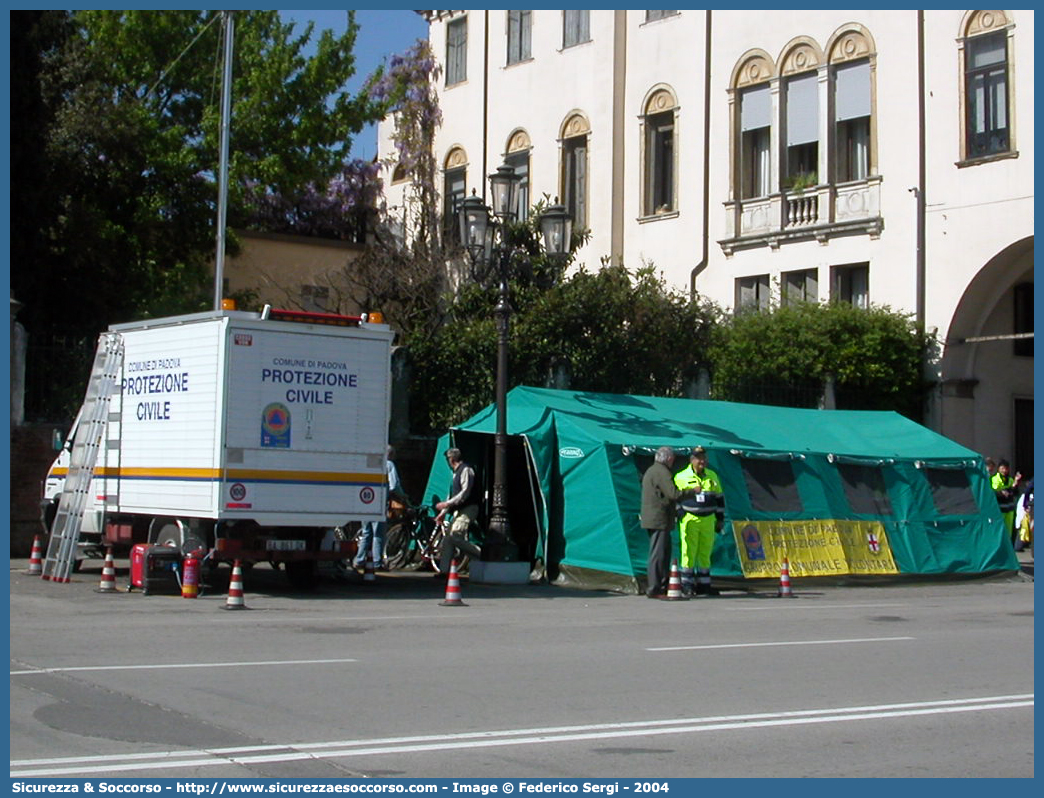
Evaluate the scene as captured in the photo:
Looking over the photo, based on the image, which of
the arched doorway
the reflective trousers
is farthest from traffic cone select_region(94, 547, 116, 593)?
the arched doorway

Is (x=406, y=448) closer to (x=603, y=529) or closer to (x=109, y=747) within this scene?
(x=603, y=529)

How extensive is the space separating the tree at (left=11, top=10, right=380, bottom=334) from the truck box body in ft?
31.3

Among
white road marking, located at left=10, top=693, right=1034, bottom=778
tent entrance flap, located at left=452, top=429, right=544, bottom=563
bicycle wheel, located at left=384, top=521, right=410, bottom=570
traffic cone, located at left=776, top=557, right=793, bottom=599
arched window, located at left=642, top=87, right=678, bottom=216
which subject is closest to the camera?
white road marking, located at left=10, top=693, right=1034, bottom=778

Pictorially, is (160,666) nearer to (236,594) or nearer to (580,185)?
(236,594)

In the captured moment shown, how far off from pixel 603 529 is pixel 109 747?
38.9 ft

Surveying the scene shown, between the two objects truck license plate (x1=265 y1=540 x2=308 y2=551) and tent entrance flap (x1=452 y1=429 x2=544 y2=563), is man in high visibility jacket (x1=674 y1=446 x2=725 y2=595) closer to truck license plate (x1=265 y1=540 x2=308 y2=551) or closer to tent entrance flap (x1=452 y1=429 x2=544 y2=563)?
tent entrance flap (x1=452 y1=429 x2=544 y2=563)

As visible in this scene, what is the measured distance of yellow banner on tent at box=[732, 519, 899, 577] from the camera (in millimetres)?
19938

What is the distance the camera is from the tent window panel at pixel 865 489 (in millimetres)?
21391

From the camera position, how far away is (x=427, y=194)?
131ft

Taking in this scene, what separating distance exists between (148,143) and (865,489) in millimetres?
18952

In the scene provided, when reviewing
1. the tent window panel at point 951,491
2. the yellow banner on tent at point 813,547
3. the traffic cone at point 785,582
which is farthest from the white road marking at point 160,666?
the tent window panel at point 951,491

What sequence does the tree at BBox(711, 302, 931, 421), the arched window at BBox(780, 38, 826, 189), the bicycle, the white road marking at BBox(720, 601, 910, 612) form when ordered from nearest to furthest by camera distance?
the white road marking at BBox(720, 601, 910, 612), the bicycle, the tree at BBox(711, 302, 931, 421), the arched window at BBox(780, 38, 826, 189)
